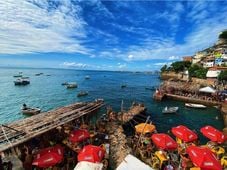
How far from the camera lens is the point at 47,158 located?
1081 cm

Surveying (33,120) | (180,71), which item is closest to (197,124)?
(33,120)

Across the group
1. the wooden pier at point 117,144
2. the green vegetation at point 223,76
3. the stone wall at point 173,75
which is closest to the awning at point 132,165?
the wooden pier at point 117,144

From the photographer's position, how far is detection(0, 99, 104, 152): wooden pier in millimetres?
9967

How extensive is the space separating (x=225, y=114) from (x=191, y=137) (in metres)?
20.9

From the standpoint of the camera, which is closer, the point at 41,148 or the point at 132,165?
the point at 132,165

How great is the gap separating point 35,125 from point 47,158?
8.49 feet

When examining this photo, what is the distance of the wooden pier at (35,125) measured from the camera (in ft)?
32.7

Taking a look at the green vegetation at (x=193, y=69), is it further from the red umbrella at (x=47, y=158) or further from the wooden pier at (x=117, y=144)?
the red umbrella at (x=47, y=158)

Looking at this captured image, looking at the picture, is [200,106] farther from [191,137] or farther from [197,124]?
[191,137]

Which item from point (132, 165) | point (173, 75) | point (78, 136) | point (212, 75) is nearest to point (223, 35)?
point (173, 75)

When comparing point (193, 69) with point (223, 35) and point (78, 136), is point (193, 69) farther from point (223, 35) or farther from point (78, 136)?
point (78, 136)

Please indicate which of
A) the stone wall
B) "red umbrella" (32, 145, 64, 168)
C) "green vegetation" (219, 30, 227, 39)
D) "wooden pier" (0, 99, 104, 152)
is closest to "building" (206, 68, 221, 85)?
the stone wall

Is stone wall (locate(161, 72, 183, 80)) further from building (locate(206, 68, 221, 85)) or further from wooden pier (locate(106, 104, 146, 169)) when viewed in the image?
wooden pier (locate(106, 104, 146, 169))

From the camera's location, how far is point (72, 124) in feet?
51.3
